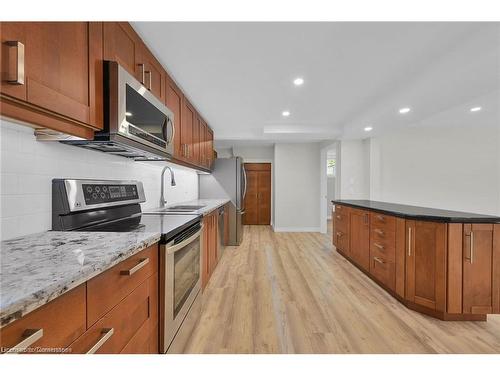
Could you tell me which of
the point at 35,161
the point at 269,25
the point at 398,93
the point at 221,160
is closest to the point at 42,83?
the point at 35,161

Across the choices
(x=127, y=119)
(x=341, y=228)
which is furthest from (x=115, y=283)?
(x=341, y=228)

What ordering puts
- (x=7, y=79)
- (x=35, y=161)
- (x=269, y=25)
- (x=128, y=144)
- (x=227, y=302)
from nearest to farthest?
(x=7, y=79) → (x=35, y=161) → (x=128, y=144) → (x=269, y=25) → (x=227, y=302)

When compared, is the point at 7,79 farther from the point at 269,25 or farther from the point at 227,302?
the point at 227,302

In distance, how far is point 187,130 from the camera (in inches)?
114

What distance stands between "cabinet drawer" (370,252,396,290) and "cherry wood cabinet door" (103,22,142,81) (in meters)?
2.98

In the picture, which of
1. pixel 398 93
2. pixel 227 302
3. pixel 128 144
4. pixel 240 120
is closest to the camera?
pixel 128 144

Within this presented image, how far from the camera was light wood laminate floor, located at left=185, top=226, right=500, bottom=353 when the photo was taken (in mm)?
1624

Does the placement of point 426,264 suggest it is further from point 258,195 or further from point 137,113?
point 258,195

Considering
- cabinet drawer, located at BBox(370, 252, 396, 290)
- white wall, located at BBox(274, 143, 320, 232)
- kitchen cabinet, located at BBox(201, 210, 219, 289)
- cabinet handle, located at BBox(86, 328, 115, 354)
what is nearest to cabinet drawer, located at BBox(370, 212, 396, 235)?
cabinet drawer, located at BBox(370, 252, 396, 290)

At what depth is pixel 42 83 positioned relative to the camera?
0.88m

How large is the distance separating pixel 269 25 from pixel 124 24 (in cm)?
98

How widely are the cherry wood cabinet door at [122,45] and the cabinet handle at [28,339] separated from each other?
134 cm

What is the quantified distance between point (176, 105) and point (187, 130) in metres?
0.42

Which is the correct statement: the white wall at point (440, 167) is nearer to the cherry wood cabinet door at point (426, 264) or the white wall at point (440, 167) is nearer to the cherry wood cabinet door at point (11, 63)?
the cherry wood cabinet door at point (426, 264)
